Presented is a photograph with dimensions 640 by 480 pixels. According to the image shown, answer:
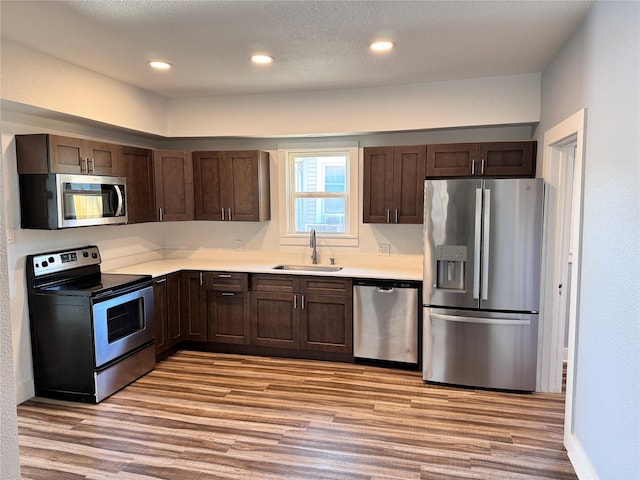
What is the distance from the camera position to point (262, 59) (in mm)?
3428

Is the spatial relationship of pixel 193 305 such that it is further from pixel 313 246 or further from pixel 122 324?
pixel 313 246

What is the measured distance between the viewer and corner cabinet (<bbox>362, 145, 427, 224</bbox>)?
4.17 metres

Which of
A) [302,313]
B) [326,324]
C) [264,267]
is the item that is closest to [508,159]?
[326,324]

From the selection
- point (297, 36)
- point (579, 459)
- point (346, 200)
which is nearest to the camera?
point (579, 459)

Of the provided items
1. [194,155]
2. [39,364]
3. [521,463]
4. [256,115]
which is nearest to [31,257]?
[39,364]

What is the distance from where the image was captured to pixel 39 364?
11.7 feet

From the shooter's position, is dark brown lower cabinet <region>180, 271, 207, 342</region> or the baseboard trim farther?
dark brown lower cabinet <region>180, 271, 207, 342</region>

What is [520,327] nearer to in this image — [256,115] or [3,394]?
[256,115]

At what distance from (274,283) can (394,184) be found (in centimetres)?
147

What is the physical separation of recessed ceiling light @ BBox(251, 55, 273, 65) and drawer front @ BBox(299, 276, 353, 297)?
191cm

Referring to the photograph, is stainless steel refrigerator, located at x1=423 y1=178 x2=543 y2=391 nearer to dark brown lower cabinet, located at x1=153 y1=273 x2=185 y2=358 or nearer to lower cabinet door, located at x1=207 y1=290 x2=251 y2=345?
lower cabinet door, located at x1=207 y1=290 x2=251 y2=345

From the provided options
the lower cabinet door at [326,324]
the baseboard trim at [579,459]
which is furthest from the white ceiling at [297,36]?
the baseboard trim at [579,459]

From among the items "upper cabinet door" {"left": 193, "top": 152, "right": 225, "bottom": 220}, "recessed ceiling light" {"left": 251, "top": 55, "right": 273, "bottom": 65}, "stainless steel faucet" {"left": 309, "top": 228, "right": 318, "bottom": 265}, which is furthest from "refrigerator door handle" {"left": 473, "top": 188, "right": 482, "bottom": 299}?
"upper cabinet door" {"left": 193, "top": 152, "right": 225, "bottom": 220}

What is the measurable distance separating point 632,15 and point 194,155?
12.5 feet
